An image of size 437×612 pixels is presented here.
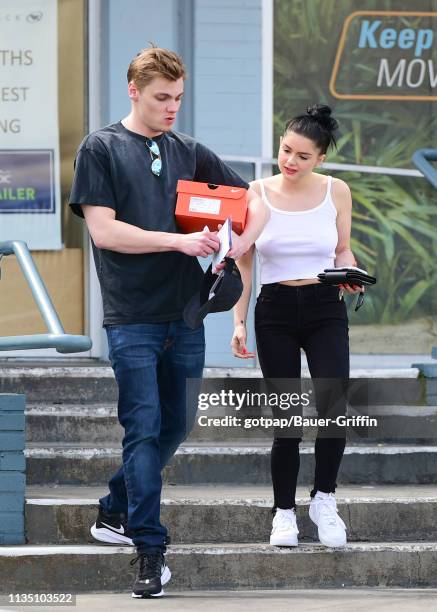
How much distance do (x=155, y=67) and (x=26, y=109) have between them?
11.0 ft

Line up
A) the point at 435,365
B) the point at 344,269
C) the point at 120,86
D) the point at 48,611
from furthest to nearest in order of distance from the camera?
1. the point at 120,86
2. the point at 435,365
3. the point at 344,269
4. the point at 48,611

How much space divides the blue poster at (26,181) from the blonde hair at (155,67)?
129 inches

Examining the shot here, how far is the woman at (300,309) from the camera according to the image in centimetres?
525

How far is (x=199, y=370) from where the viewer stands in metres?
5.08

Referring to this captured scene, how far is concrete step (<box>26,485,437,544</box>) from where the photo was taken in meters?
5.55

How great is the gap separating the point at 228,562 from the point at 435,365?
218 centimetres

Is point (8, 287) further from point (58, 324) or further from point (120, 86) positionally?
point (58, 324)

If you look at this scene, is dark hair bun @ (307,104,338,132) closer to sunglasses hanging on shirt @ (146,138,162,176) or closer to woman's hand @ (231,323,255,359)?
sunglasses hanging on shirt @ (146,138,162,176)

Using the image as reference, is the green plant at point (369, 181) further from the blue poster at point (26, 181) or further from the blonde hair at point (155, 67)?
the blonde hair at point (155, 67)

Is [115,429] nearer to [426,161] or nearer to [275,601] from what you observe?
[275,601]

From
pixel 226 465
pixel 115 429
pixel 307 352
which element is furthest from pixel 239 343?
pixel 115 429

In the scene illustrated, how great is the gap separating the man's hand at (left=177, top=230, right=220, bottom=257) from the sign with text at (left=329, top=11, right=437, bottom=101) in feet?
11.8

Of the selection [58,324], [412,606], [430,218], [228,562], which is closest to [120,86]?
[430,218]

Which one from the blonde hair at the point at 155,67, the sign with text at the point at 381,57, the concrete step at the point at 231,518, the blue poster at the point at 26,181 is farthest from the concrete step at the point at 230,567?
the sign with text at the point at 381,57
